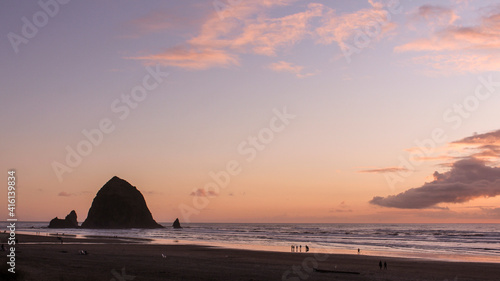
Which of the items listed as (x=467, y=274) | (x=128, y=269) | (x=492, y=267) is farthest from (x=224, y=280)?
(x=492, y=267)

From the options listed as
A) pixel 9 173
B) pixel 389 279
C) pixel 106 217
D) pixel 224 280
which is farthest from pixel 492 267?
pixel 106 217

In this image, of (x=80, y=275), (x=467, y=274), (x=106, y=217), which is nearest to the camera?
(x=80, y=275)

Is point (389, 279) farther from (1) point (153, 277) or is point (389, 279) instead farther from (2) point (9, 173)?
(2) point (9, 173)

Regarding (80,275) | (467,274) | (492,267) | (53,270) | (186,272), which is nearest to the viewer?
(80,275)

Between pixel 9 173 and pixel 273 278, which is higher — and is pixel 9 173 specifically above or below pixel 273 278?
above

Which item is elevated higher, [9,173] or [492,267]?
[9,173]

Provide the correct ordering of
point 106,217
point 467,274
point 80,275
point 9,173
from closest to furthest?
point 9,173 < point 80,275 < point 467,274 < point 106,217

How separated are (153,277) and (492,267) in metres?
32.0

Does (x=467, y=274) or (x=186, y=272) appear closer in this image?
(x=186, y=272)

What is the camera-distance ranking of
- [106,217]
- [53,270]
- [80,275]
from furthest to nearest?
[106,217] < [53,270] < [80,275]

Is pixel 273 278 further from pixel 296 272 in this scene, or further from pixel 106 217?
pixel 106 217

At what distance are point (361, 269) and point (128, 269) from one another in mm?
19073

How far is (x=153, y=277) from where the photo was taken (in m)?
25.6

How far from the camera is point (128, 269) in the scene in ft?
95.8
